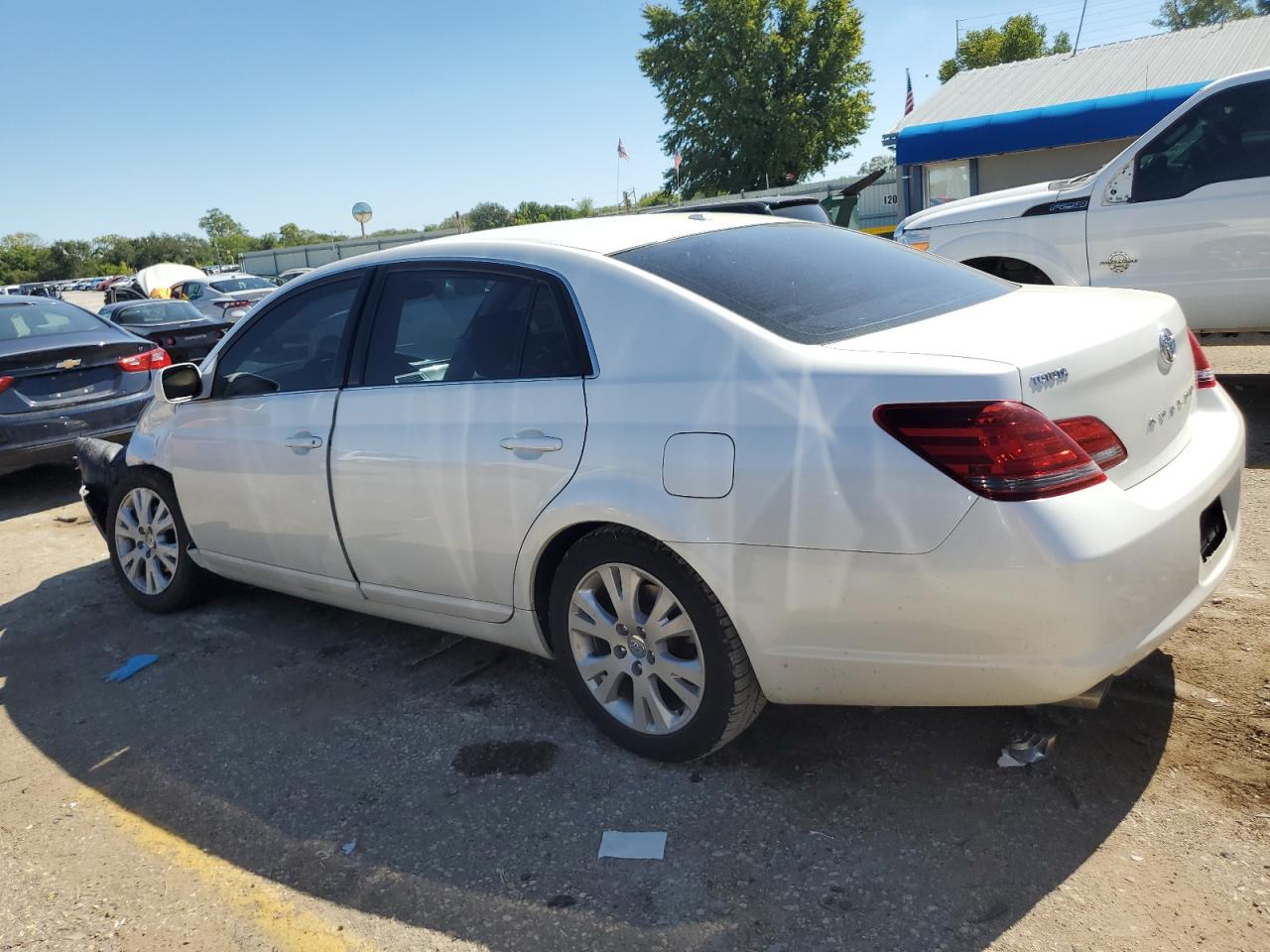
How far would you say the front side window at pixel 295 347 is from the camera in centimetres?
381

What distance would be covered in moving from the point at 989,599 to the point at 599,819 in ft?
4.10

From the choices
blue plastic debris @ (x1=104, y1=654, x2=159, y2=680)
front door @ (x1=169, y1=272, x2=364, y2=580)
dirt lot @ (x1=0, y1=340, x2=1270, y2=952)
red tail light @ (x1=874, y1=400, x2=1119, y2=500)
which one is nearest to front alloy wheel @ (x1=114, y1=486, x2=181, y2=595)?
front door @ (x1=169, y1=272, x2=364, y2=580)

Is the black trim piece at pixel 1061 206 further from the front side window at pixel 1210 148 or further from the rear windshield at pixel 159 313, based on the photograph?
the rear windshield at pixel 159 313

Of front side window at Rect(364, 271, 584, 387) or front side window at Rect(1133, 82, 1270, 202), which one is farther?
front side window at Rect(1133, 82, 1270, 202)

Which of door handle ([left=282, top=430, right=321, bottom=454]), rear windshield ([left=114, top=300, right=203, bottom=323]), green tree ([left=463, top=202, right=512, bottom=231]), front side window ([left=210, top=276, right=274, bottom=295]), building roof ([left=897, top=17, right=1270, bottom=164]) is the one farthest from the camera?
green tree ([left=463, top=202, right=512, bottom=231])

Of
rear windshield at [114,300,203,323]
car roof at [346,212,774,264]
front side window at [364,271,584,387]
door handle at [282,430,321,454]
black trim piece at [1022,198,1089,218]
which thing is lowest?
rear windshield at [114,300,203,323]

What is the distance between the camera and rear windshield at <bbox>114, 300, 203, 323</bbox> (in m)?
14.8

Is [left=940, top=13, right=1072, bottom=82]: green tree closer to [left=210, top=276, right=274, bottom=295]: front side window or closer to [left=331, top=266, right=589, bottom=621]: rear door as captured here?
[left=210, top=276, right=274, bottom=295]: front side window

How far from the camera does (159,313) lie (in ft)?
49.2

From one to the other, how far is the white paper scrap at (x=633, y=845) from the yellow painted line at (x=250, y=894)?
65cm

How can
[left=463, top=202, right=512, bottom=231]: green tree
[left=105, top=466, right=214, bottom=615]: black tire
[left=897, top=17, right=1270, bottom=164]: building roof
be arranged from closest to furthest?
[left=105, top=466, right=214, bottom=615]: black tire
[left=897, top=17, right=1270, bottom=164]: building roof
[left=463, top=202, right=512, bottom=231]: green tree

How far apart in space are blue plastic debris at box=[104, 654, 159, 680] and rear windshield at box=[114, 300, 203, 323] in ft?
38.0

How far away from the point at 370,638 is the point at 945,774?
2.50 metres

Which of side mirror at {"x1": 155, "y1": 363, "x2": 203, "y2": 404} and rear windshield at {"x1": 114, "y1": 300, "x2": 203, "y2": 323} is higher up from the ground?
side mirror at {"x1": 155, "y1": 363, "x2": 203, "y2": 404}
